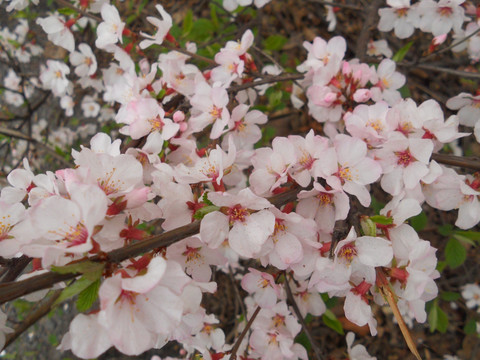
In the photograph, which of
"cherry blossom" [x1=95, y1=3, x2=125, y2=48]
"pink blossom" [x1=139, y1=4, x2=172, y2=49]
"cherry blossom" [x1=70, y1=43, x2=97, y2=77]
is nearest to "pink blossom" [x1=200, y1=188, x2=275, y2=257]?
"pink blossom" [x1=139, y1=4, x2=172, y2=49]

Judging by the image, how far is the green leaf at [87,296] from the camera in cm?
74

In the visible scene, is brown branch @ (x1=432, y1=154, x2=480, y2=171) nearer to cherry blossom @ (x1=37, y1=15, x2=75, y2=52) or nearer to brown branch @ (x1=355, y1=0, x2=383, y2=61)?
brown branch @ (x1=355, y1=0, x2=383, y2=61)

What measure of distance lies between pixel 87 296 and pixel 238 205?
38cm

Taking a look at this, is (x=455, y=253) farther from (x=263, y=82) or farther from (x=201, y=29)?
(x=201, y=29)

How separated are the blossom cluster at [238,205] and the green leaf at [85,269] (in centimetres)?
3

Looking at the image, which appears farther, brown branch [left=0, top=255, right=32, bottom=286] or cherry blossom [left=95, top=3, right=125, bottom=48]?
cherry blossom [left=95, top=3, right=125, bottom=48]

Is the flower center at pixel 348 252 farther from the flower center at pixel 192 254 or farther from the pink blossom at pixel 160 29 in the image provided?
the pink blossom at pixel 160 29

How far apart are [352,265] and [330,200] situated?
0.21 meters

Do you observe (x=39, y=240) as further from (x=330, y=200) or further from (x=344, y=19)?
(x=344, y=19)

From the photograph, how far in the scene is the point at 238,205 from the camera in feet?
3.04

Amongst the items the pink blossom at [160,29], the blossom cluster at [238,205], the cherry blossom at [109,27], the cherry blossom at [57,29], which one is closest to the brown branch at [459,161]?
the blossom cluster at [238,205]

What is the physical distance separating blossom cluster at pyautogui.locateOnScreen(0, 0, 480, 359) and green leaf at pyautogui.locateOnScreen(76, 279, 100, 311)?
18 mm

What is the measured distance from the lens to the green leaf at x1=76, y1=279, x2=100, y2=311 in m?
0.74

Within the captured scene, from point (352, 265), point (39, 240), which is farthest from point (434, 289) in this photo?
point (39, 240)
